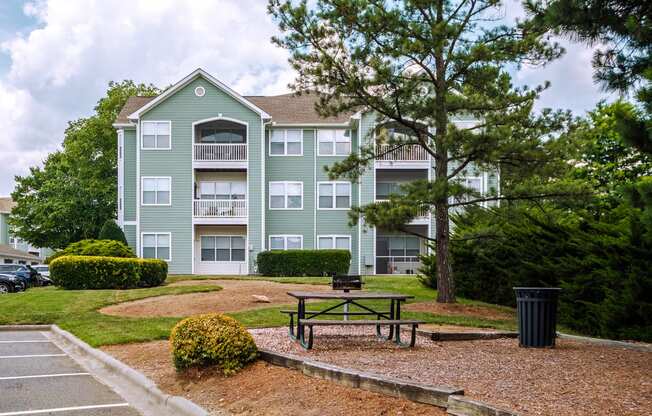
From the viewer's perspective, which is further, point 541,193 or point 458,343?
point 541,193

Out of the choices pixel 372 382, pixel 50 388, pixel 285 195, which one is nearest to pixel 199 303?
pixel 50 388

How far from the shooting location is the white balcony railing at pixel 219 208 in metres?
36.6

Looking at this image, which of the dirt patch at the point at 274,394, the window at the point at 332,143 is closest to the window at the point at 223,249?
the window at the point at 332,143

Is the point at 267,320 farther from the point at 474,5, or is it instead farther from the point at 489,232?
the point at 474,5

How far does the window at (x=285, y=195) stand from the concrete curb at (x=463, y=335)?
26057 mm

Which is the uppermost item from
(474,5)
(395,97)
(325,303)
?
(474,5)

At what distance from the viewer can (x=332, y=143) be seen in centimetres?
3806

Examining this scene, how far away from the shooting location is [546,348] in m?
10.6

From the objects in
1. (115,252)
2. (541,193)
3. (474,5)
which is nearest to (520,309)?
(541,193)

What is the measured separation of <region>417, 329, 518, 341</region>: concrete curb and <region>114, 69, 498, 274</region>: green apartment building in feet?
78.8

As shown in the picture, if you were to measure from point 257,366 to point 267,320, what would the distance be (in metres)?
6.50

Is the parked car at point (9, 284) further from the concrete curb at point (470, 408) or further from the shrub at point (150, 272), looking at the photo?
the concrete curb at point (470, 408)

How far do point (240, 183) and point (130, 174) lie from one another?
6.24m

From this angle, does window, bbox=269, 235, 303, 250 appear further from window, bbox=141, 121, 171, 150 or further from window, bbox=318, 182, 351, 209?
window, bbox=141, 121, 171, 150
